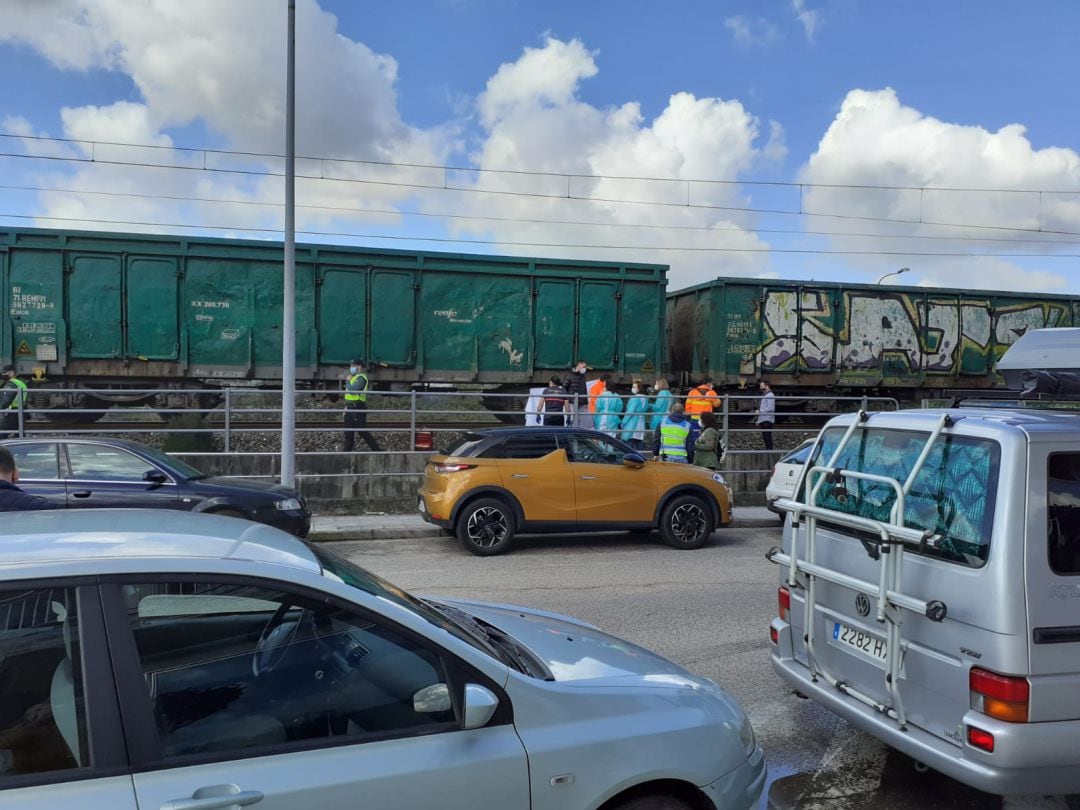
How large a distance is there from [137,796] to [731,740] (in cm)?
186

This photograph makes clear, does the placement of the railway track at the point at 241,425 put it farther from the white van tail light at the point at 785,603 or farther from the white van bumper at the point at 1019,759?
the white van bumper at the point at 1019,759

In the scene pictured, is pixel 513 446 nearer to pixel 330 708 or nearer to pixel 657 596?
pixel 657 596

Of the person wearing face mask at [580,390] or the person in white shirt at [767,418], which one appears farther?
the person in white shirt at [767,418]

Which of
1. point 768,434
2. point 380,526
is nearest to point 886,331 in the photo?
point 768,434

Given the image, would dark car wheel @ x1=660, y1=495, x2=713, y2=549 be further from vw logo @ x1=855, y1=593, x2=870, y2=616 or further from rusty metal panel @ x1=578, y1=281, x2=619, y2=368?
rusty metal panel @ x1=578, y1=281, x2=619, y2=368

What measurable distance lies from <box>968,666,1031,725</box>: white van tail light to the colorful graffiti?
14962 mm

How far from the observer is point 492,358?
1677 cm

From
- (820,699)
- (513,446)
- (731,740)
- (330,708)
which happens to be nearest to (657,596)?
(513,446)

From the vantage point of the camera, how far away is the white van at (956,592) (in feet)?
9.89

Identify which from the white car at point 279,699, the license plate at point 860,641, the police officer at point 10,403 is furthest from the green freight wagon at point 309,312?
the white car at point 279,699

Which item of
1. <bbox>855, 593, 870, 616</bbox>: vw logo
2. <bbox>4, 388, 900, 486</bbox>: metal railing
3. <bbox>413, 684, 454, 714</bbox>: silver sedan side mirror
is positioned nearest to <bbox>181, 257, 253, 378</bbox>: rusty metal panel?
<bbox>4, 388, 900, 486</bbox>: metal railing

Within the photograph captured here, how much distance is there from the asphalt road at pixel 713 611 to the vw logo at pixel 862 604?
91 cm

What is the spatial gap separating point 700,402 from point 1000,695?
10942mm

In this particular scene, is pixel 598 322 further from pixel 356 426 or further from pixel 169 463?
pixel 169 463
